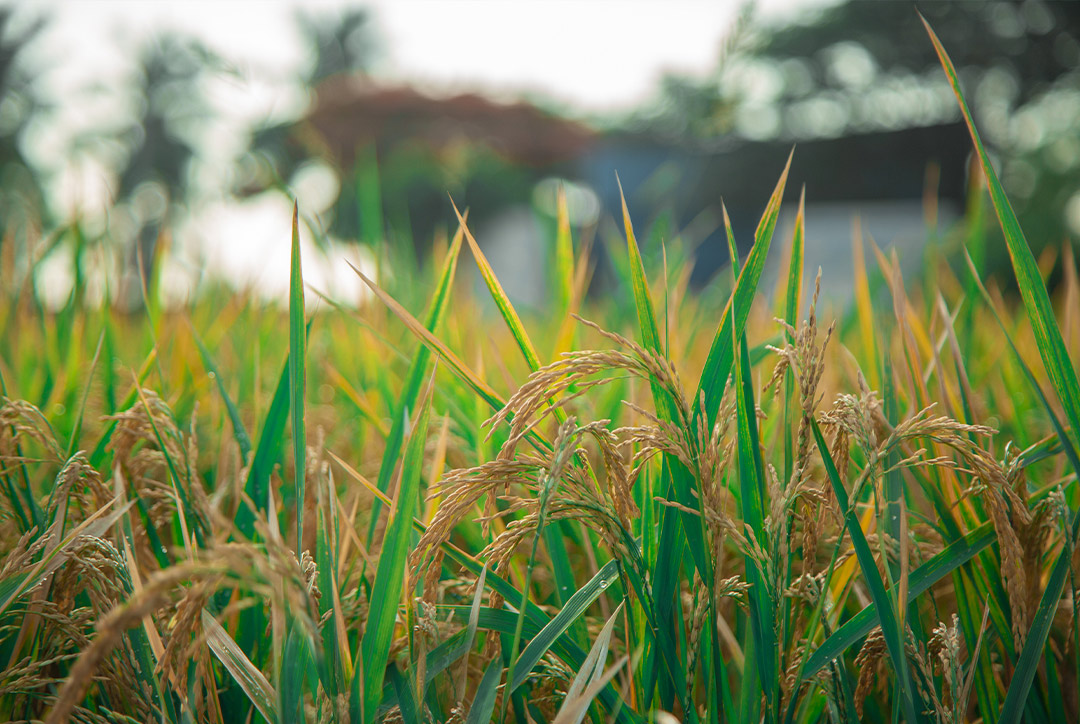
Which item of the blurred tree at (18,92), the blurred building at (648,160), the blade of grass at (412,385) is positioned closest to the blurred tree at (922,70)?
the blurred building at (648,160)

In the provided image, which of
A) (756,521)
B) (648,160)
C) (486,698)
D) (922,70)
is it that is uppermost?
(922,70)

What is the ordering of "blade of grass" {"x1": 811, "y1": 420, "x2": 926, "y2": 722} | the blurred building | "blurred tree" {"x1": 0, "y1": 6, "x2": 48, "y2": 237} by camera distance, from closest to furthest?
1. "blade of grass" {"x1": 811, "y1": 420, "x2": 926, "y2": 722}
2. the blurred building
3. "blurred tree" {"x1": 0, "y1": 6, "x2": 48, "y2": 237}

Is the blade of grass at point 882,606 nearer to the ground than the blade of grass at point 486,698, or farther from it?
farther from it

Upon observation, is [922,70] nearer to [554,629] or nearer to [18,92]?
[554,629]

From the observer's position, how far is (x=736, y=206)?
15461 mm

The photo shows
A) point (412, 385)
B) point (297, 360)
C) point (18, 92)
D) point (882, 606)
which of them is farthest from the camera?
point (18, 92)

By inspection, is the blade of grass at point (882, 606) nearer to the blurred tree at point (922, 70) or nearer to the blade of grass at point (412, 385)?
the blade of grass at point (412, 385)

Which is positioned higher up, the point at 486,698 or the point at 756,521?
the point at 756,521

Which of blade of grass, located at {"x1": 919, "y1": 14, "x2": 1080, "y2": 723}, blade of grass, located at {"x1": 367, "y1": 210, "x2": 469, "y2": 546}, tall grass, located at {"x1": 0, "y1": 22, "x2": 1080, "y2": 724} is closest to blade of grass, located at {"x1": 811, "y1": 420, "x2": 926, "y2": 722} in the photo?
tall grass, located at {"x1": 0, "y1": 22, "x2": 1080, "y2": 724}

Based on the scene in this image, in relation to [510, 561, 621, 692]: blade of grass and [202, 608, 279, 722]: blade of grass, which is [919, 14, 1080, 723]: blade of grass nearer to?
[510, 561, 621, 692]: blade of grass

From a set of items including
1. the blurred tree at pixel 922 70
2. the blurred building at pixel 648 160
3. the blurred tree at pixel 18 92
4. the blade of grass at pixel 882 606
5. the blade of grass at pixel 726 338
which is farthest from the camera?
the blurred tree at pixel 18 92

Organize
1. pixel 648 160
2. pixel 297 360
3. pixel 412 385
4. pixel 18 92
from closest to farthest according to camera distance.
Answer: pixel 297 360
pixel 412 385
pixel 648 160
pixel 18 92

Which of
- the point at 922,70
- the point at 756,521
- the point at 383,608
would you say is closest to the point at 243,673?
the point at 383,608

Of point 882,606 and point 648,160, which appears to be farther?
point 648,160
